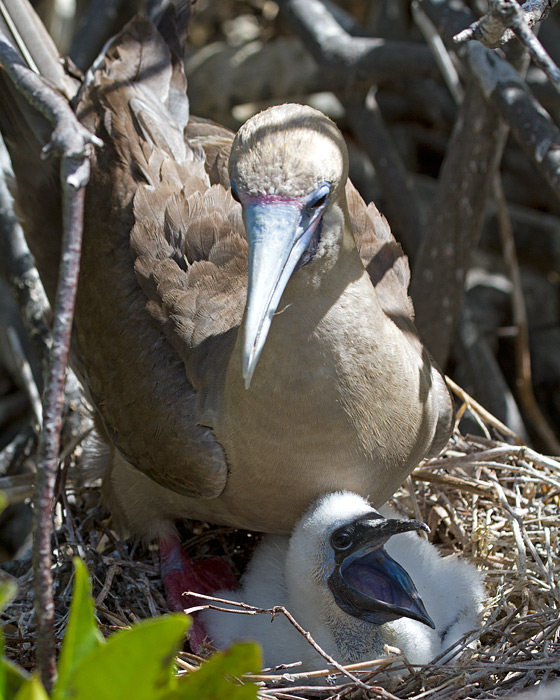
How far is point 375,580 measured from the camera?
9.53ft

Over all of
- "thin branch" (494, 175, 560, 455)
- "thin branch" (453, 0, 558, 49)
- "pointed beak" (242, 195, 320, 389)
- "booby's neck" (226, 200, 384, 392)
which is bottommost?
"thin branch" (494, 175, 560, 455)

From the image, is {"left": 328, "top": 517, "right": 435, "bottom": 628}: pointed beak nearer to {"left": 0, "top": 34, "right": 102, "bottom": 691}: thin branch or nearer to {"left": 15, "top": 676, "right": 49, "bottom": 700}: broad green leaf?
{"left": 0, "top": 34, "right": 102, "bottom": 691}: thin branch

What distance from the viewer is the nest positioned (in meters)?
2.58

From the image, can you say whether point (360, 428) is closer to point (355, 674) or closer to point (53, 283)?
point (355, 674)

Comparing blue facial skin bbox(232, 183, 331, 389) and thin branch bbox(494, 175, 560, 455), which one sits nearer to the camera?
blue facial skin bbox(232, 183, 331, 389)

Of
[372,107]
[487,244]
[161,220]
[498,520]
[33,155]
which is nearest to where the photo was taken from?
[161,220]

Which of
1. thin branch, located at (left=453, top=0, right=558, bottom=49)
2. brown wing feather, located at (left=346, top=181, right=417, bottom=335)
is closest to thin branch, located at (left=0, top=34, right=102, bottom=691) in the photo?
thin branch, located at (left=453, top=0, right=558, bottom=49)

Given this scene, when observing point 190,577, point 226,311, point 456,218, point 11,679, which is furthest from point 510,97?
point 11,679

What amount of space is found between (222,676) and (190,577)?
1775 mm

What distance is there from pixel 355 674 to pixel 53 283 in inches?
82.0

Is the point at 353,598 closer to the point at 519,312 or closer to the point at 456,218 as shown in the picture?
the point at 456,218

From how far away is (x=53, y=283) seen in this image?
379 centimetres

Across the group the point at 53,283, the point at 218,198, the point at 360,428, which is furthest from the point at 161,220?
the point at 360,428

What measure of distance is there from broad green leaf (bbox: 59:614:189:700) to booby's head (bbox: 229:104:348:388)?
888 millimetres
